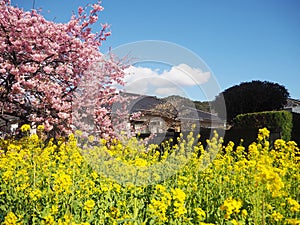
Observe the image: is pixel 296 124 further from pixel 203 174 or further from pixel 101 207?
pixel 101 207

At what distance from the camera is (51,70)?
22.9 feet

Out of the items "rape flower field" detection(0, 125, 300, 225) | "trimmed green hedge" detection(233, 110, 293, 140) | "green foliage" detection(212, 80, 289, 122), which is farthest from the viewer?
"green foliage" detection(212, 80, 289, 122)

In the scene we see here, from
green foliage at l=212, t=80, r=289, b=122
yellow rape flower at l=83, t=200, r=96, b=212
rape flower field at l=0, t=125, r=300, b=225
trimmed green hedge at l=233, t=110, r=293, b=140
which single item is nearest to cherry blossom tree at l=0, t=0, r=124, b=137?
rape flower field at l=0, t=125, r=300, b=225

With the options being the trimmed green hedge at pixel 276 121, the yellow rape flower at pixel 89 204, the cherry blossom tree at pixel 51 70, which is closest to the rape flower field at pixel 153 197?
the yellow rape flower at pixel 89 204

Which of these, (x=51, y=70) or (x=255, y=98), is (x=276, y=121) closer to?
(x=51, y=70)

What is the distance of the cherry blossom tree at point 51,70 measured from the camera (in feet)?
22.6

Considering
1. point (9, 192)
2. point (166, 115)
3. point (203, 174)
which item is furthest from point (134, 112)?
point (9, 192)

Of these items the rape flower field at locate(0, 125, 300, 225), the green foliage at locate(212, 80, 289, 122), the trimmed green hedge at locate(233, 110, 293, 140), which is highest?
the green foliage at locate(212, 80, 289, 122)

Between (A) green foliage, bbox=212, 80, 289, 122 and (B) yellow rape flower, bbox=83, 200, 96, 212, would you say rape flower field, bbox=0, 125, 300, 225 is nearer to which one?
(B) yellow rape flower, bbox=83, 200, 96, 212

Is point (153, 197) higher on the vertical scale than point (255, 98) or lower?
lower

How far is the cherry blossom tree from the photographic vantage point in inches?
271

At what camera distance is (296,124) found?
12.5 metres

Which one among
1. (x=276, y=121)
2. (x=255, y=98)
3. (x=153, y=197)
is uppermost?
(x=255, y=98)

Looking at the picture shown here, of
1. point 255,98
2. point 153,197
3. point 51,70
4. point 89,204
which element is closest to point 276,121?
point 51,70
